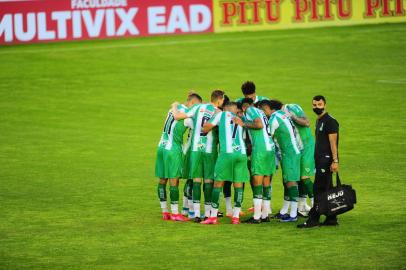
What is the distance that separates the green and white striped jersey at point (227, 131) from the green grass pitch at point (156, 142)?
1.42m

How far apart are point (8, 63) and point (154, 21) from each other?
6.31 m

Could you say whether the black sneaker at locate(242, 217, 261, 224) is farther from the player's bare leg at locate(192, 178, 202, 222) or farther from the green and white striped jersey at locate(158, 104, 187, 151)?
the green and white striped jersey at locate(158, 104, 187, 151)

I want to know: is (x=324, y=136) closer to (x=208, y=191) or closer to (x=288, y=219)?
(x=288, y=219)

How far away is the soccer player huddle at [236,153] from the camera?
687 inches

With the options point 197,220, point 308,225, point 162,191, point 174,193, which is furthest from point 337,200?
point 162,191

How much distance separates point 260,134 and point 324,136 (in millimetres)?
1291

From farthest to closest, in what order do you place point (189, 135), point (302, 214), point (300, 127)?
point (302, 214), point (300, 127), point (189, 135)

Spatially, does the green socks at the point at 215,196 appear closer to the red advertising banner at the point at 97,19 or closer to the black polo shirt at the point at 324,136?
the black polo shirt at the point at 324,136

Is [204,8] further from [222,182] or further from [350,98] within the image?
[222,182]

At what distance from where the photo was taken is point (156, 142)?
2819 centimetres

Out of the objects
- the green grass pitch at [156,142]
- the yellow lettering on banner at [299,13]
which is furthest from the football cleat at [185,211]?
the yellow lettering on banner at [299,13]

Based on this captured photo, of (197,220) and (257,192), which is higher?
(257,192)

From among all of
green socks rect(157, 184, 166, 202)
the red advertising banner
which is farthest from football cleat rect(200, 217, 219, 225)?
the red advertising banner

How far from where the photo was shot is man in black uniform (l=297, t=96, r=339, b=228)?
16781mm
